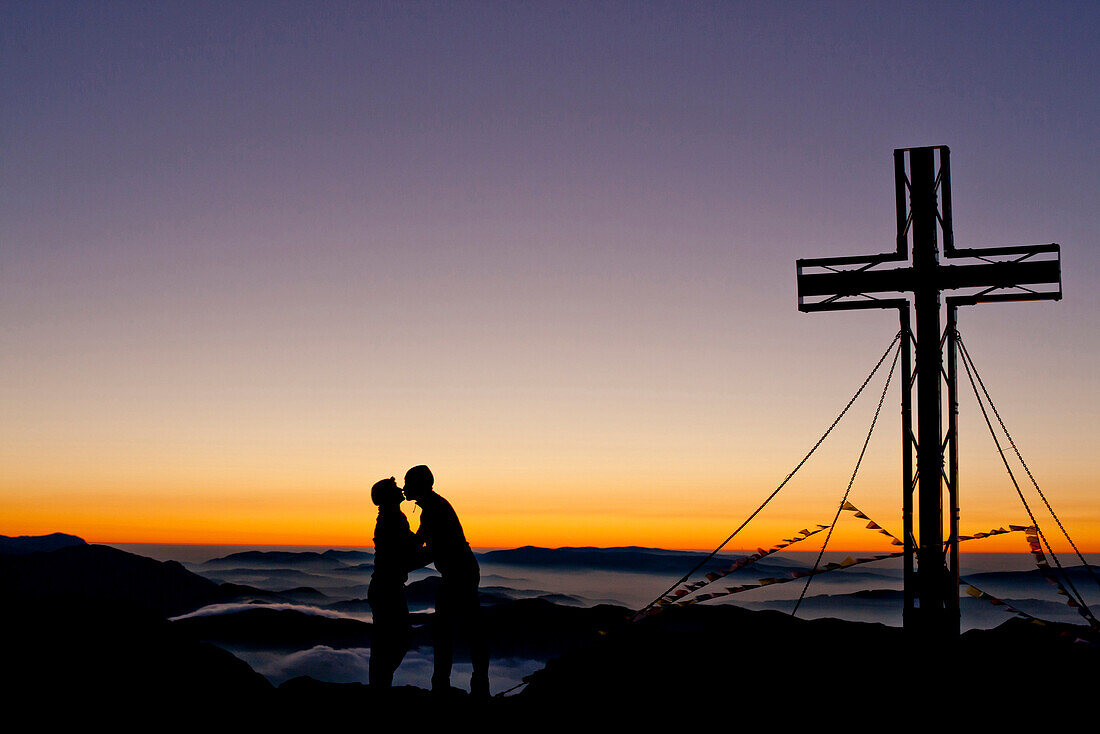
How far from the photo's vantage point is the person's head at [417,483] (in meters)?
10.5

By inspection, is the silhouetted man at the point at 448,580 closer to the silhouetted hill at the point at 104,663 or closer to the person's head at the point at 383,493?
the person's head at the point at 383,493

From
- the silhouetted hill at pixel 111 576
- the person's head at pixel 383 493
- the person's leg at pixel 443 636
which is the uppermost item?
the person's head at pixel 383 493

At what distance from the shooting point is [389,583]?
34.6 ft

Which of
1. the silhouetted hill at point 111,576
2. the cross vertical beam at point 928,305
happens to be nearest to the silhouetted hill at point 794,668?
the cross vertical beam at point 928,305

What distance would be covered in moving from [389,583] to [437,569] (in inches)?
22.7

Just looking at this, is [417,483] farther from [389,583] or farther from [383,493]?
[389,583]

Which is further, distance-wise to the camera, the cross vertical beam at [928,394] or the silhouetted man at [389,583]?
the cross vertical beam at [928,394]

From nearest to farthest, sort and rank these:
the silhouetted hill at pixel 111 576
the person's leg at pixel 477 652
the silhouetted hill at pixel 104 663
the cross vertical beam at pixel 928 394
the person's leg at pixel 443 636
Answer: the person's leg at pixel 443 636 → the person's leg at pixel 477 652 → the silhouetted hill at pixel 104 663 → the cross vertical beam at pixel 928 394 → the silhouetted hill at pixel 111 576

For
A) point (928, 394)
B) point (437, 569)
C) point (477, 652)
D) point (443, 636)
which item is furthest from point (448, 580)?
point (928, 394)

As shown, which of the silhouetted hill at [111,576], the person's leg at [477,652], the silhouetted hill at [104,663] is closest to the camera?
the person's leg at [477,652]

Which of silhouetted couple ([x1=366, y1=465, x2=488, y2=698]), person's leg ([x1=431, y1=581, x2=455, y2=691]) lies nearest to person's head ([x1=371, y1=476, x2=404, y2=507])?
silhouetted couple ([x1=366, y1=465, x2=488, y2=698])

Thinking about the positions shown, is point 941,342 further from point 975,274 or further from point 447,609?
point 447,609

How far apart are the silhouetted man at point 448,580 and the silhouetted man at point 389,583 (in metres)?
0.21

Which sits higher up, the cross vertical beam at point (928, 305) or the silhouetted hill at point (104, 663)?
the cross vertical beam at point (928, 305)
